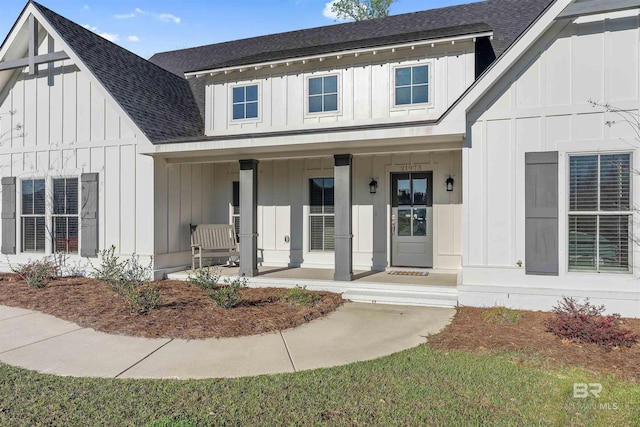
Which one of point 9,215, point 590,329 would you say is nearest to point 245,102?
point 9,215

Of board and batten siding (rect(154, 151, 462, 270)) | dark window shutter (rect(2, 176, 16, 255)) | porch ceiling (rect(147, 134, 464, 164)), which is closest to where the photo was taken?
porch ceiling (rect(147, 134, 464, 164))

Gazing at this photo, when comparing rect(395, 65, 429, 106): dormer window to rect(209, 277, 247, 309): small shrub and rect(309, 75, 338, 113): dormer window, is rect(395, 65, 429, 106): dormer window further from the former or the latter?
rect(209, 277, 247, 309): small shrub

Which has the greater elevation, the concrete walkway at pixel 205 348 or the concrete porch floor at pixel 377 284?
the concrete porch floor at pixel 377 284

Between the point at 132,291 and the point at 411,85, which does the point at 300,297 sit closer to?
the point at 132,291

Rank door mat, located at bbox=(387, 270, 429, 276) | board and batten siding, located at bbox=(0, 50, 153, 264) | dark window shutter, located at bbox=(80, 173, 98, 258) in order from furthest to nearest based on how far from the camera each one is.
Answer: dark window shutter, located at bbox=(80, 173, 98, 258), board and batten siding, located at bbox=(0, 50, 153, 264), door mat, located at bbox=(387, 270, 429, 276)

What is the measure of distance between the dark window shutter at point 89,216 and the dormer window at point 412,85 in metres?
7.33

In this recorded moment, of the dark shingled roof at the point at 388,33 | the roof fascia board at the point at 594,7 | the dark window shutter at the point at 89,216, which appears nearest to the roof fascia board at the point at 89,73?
the dark window shutter at the point at 89,216

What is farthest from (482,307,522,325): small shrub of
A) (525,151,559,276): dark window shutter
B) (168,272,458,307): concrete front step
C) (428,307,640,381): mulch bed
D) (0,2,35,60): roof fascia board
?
(0,2,35,60): roof fascia board

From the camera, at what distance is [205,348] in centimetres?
467

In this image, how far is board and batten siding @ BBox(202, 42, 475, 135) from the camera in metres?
8.36

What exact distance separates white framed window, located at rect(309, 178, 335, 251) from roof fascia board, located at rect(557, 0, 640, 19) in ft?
18.7

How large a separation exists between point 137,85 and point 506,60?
328 inches

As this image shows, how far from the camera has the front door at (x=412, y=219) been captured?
9016 mm

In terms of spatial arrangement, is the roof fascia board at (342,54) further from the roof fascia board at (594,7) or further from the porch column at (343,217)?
the porch column at (343,217)
